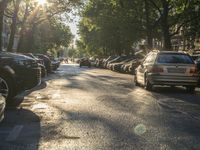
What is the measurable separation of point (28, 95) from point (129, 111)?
4962 millimetres

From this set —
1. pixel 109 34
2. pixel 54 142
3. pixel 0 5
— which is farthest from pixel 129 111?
pixel 109 34

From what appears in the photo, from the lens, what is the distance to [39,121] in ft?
32.8

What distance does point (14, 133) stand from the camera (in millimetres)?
8562

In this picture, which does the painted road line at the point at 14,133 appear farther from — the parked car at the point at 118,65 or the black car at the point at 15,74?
the parked car at the point at 118,65

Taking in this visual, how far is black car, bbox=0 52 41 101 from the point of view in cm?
1274

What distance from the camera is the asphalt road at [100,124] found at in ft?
25.2

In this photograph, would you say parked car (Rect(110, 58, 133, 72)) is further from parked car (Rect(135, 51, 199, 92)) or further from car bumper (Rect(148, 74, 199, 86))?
car bumper (Rect(148, 74, 199, 86))

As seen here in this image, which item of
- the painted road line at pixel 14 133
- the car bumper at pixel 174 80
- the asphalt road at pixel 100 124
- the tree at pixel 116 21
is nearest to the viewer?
the asphalt road at pixel 100 124

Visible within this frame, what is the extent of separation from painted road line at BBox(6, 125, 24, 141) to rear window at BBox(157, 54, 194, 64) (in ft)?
32.7

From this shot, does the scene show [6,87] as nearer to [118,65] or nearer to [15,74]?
[15,74]

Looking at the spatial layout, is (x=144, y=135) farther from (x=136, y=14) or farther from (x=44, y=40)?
(x=44, y=40)

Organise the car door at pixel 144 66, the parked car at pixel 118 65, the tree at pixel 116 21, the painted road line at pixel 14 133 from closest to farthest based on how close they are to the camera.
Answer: the painted road line at pixel 14 133 < the car door at pixel 144 66 < the parked car at pixel 118 65 < the tree at pixel 116 21

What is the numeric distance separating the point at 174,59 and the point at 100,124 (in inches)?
370

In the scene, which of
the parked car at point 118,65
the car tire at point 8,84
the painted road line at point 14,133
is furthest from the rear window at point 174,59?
the parked car at point 118,65
